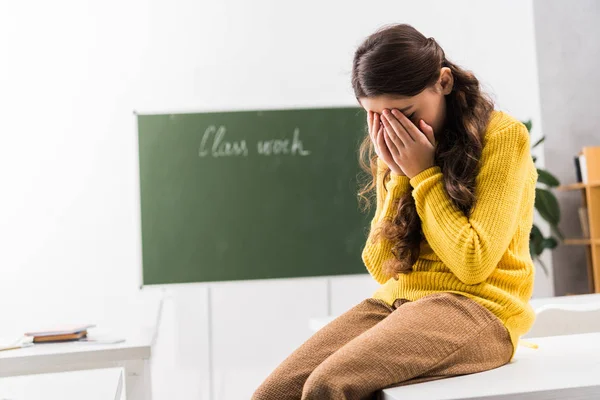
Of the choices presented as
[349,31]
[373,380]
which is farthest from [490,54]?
[373,380]

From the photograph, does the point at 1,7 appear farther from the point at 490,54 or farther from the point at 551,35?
the point at 551,35

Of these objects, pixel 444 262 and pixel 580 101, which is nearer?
pixel 444 262

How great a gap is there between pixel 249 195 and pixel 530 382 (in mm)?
2461

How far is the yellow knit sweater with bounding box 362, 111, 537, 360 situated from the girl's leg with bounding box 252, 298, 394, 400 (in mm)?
61

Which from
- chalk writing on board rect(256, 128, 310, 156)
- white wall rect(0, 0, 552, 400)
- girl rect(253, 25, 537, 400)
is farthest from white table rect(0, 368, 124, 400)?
girl rect(253, 25, 537, 400)

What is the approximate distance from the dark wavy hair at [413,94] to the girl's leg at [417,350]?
0.55ft

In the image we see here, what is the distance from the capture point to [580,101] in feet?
15.0

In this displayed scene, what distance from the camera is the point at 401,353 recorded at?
4.10ft

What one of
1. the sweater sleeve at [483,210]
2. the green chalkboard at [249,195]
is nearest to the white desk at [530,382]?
the sweater sleeve at [483,210]

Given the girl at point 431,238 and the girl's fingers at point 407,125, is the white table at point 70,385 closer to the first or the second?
the girl at point 431,238

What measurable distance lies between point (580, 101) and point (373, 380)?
3844 millimetres

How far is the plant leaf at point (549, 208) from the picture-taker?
4.18 metres

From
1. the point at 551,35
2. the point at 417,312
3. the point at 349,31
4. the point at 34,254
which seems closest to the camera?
the point at 417,312

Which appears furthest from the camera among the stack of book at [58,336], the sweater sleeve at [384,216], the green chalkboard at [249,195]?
the green chalkboard at [249,195]
